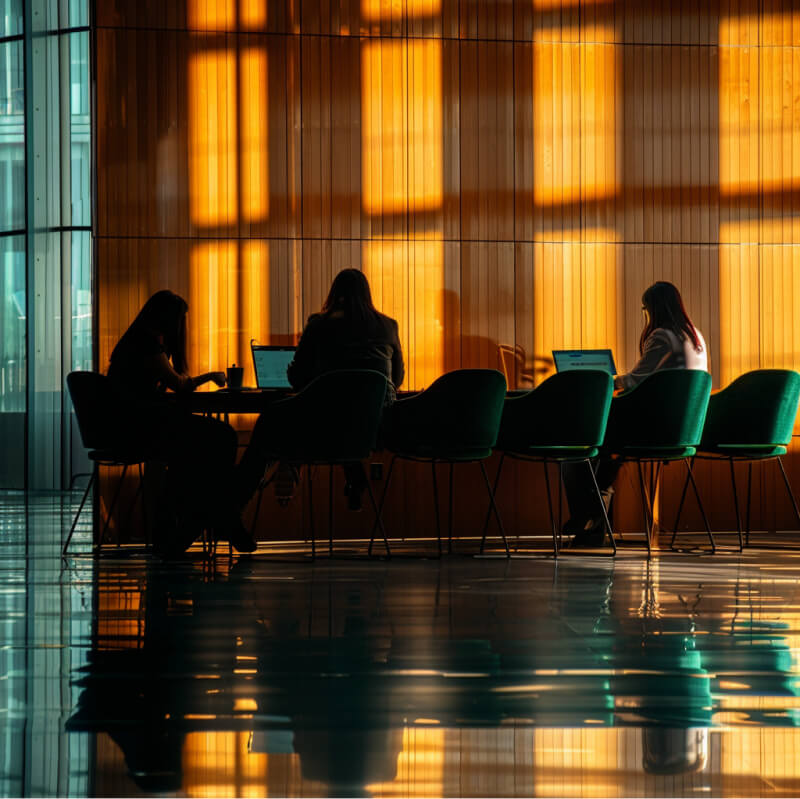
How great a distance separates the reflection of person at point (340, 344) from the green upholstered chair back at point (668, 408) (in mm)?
1292

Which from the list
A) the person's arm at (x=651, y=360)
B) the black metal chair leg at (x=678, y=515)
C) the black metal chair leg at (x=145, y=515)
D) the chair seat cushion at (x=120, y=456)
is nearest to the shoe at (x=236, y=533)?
the chair seat cushion at (x=120, y=456)

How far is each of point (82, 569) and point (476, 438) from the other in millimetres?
1960

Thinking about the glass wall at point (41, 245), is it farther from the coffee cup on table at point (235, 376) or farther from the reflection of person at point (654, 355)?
the reflection of person at point (654, 355)

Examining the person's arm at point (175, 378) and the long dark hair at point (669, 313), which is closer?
the person's arm at point (175, 378)

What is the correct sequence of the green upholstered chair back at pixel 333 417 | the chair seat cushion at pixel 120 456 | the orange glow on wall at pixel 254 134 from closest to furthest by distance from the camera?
the green upholstered chair back at pixel 333 417 → the chair seat cushion at pixel 120 456 → the orange glow on wall at pixel 254 134

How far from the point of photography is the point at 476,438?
5891 mm

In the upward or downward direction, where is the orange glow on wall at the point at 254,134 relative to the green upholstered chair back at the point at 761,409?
upward

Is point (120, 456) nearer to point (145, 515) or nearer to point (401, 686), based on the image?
point (145, 515)

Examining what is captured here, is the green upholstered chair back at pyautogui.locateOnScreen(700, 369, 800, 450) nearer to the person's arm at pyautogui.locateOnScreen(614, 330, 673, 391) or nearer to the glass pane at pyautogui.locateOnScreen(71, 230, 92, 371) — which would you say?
the person's arm at pyautogui.locateOnScreen(614, 330, 673, 391)

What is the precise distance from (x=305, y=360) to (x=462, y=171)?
1.94 meters

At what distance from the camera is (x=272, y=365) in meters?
6.58

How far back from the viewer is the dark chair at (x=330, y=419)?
5609mm

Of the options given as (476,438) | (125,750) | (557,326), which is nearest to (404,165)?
(557,326)

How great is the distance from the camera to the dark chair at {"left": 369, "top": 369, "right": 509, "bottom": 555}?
5836mm
